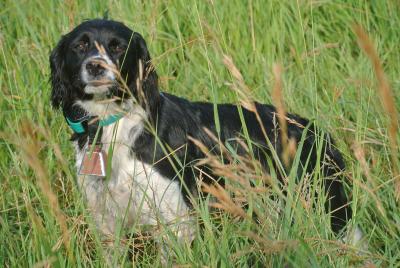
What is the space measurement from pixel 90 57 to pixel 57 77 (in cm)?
46

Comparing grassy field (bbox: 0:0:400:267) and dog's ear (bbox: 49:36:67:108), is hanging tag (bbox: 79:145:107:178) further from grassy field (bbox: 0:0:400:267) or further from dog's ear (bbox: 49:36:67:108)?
dog's ear (bbox: 49:36:67:108)

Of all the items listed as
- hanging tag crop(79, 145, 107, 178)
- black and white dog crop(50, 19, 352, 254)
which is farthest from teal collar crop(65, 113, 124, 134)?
hanging tag crop(79, 145, 107, 178)

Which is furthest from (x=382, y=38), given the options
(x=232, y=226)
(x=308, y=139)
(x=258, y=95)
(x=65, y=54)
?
(x=232, y=226)

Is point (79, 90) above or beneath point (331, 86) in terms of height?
above

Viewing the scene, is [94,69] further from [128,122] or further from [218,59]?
[218,59]

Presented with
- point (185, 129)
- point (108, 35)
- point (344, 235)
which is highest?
point (108, 35)

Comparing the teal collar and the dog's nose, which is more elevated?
the dog's nose

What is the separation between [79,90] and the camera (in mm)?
4383

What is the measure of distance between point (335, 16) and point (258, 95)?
1211 millimetres

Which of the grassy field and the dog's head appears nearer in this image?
the dog's head

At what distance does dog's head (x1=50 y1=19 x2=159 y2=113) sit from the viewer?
4273mm

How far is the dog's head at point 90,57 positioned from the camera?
4.27 m

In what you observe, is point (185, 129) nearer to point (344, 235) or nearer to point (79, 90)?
point (79, 90)

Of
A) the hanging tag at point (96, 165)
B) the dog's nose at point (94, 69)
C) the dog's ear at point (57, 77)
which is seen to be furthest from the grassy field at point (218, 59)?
the hanging tag at point (96, 165)
